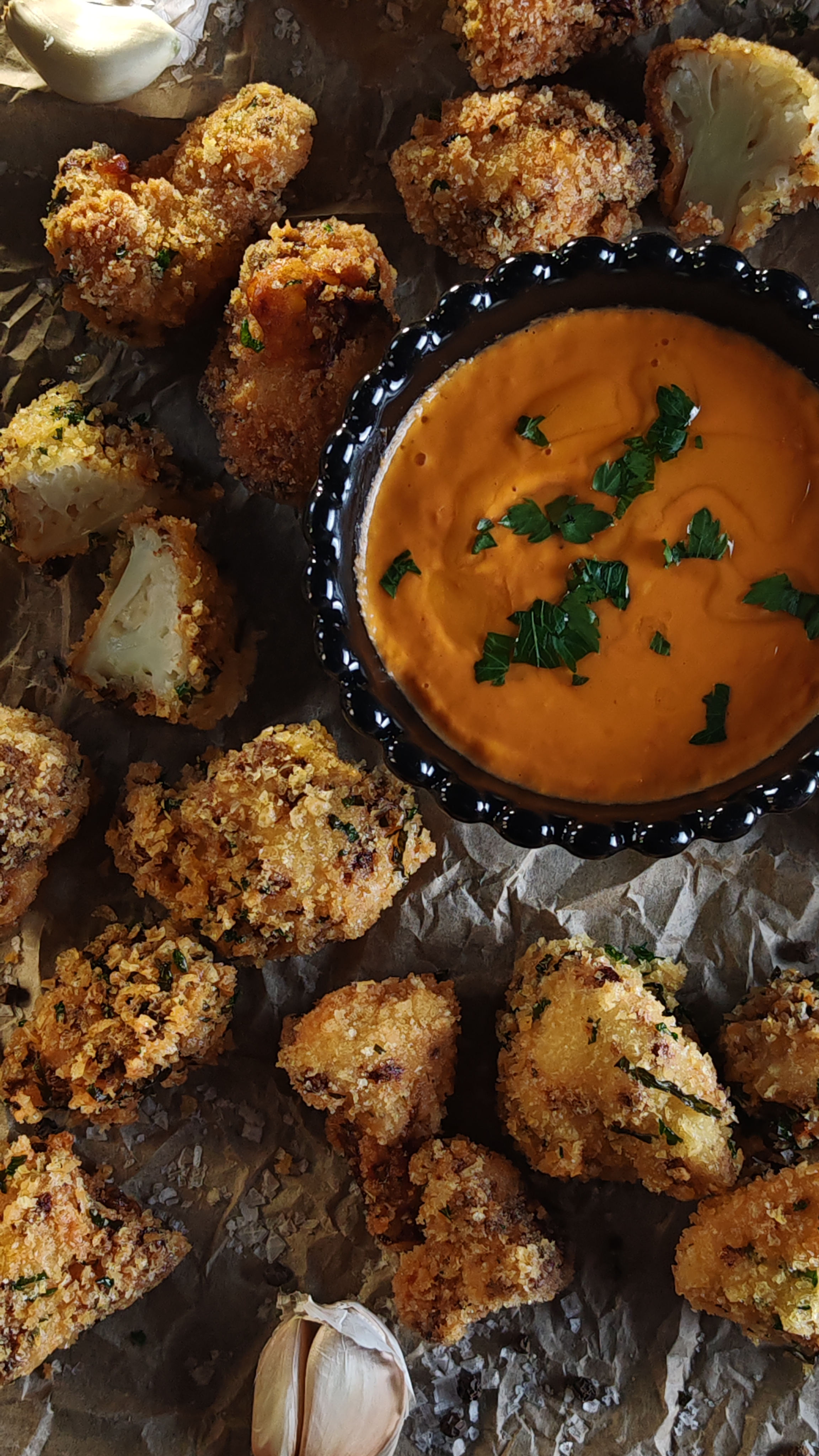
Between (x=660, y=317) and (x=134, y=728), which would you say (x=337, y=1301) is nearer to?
(x=134, y=728)

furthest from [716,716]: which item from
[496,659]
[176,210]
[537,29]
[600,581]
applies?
[176,210]

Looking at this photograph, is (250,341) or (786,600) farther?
(250,341)

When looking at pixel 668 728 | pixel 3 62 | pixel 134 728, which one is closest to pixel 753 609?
pixel 668 728

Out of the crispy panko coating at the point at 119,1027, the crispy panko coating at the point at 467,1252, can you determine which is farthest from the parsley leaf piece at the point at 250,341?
the crispy panko coating at the point at 467,1252

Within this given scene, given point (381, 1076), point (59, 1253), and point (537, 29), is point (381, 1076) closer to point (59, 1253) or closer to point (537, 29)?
point (59, 1253)

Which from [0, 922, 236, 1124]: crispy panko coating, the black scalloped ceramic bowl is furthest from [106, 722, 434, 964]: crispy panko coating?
the black scalloped ceramic bowl

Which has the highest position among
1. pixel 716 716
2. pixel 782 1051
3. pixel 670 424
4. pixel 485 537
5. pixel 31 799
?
pixel 670 424
